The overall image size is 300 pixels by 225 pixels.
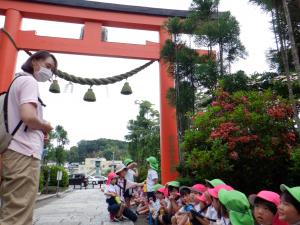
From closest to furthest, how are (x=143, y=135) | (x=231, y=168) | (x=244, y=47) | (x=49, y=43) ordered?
1. (x=231, y=168)
2. (x=244, y=47)
3. (x=49, y=43)
4. (x=143, y=135)

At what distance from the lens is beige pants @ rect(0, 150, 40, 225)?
5.56 ft

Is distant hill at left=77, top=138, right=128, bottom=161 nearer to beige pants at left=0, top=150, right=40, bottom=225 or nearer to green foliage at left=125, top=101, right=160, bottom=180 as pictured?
green foliage at left=125, top=101, right=160, bottom=180

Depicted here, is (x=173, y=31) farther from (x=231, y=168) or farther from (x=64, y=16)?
(x=231, y=168)

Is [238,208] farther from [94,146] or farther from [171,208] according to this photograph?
[94,146]

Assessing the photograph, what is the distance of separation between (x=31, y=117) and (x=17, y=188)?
42 centimetres

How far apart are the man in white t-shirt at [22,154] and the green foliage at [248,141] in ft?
13.3

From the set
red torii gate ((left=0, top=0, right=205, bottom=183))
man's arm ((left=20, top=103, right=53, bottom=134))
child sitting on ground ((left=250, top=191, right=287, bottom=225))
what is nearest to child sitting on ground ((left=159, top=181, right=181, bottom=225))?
child sitting on ground ((left=250, top=191, right=287, bottom=225))

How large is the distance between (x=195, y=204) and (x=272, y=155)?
2272 mm

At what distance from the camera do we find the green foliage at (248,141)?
18.1 ft

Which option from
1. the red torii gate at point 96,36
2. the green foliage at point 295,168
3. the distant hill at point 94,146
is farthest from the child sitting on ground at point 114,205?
the distant hill at point 94,146

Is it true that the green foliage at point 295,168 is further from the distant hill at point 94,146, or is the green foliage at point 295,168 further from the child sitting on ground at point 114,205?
the distant hill at point 94,146

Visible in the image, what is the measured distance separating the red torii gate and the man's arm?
765 centimetres

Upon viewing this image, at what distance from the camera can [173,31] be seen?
29.2 feet

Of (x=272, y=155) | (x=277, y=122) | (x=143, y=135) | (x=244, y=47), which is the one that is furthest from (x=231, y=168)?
(x=143, y=135)
